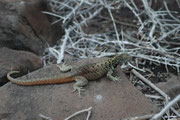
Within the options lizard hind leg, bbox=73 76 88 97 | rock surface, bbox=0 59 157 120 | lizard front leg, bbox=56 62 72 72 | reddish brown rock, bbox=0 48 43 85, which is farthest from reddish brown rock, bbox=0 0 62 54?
lizard hind leg, bbox=73 76 88 97

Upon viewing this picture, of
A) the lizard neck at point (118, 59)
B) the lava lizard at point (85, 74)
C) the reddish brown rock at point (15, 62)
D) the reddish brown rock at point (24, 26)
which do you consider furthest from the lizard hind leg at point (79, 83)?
the reddish brown rock at point (24, 26)

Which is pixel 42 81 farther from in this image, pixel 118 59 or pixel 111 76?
pixel 118 59

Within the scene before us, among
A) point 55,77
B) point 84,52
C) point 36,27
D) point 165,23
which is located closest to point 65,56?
point 84,52

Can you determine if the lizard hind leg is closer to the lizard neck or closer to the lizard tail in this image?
the lizard tail

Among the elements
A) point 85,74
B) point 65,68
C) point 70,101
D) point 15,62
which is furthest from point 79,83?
point 15,62

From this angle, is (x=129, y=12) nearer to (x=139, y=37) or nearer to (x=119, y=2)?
(x=119, y=2)

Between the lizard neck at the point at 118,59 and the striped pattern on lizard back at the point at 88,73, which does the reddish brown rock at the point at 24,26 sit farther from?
the lizard neck at the point at 118,59
